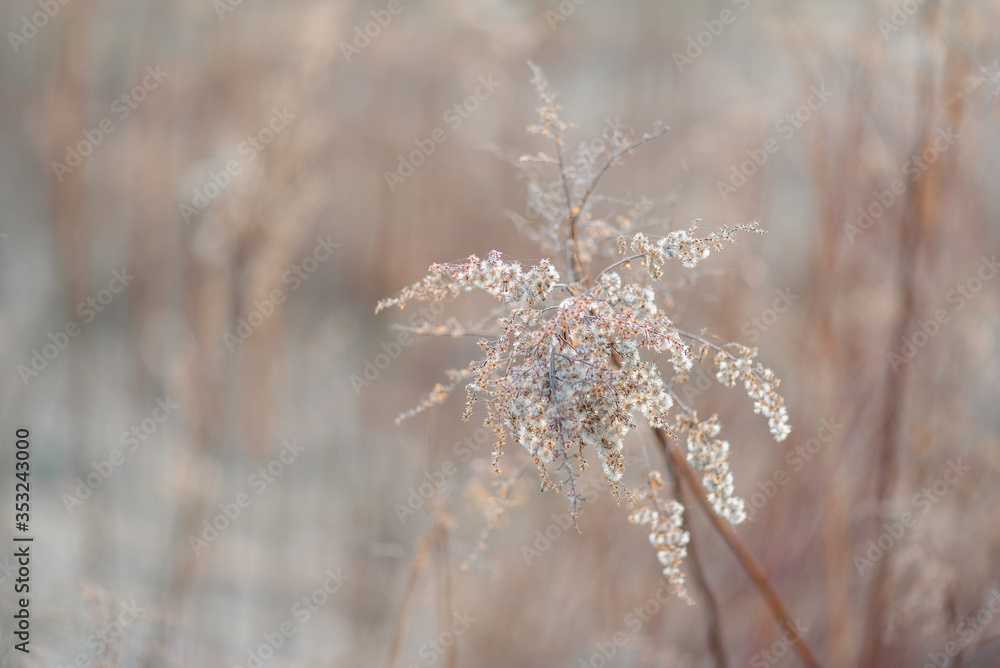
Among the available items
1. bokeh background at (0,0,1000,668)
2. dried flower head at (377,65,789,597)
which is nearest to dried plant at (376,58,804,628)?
dried flower head at (377,65,789,597)

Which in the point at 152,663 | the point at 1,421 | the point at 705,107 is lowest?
the point at 152,663

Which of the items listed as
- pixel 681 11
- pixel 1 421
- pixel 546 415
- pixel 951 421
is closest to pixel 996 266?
pixel 951 421

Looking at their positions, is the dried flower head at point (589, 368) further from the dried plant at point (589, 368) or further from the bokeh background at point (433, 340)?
the bokeh background at point (433, 340)

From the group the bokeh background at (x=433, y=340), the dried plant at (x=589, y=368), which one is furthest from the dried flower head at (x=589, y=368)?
the bokeh background at (x=433, y=340)

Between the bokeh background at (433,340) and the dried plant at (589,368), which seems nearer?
the dried plant at (589,368)

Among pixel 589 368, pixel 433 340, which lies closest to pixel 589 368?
pixel 589 368

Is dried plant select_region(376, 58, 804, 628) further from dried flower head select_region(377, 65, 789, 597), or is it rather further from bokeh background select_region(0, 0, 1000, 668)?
bokeh background select_region(0, 0, 1000, 668)

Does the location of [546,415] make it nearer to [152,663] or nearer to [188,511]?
[152,663]

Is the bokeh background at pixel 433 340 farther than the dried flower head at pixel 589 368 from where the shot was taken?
Yes
